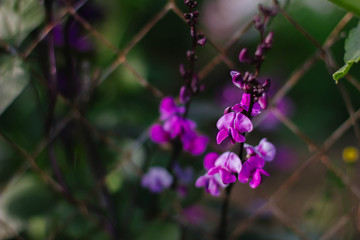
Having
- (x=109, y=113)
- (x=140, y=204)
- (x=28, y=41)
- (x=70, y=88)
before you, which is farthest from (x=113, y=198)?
(x=28, y=41)

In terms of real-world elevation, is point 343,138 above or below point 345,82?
below

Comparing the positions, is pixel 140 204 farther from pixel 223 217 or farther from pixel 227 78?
pixel 227 78

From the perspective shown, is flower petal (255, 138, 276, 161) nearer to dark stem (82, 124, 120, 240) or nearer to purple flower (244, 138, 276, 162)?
purple flower (244, 138, 276, 162)

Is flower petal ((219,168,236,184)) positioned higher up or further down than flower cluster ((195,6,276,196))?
further down

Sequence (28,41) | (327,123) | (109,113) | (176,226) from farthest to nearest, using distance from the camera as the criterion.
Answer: (327,123) → (109,113) → (28,41) → (176,226)

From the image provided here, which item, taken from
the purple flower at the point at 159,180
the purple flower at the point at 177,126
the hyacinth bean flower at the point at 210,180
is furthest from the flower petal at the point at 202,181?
the purple flower at the point at 159,180

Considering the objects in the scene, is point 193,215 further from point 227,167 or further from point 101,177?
point 227,167

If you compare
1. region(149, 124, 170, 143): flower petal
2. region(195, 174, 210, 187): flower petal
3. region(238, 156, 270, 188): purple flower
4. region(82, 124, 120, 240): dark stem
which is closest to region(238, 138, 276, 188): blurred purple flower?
region(238, 156, 270, 188): purple flower
